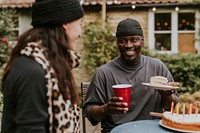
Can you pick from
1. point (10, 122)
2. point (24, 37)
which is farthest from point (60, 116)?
point (24, 37)

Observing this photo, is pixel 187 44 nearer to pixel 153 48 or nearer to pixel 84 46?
pixel 153 48

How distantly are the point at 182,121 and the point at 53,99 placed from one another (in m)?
1.36

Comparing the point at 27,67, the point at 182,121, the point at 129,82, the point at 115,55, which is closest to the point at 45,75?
the point at 27,67

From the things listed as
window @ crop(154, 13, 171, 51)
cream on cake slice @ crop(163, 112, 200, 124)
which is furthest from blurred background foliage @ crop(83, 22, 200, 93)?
cream on cake slice @ crop(163, 112, 200, 124)

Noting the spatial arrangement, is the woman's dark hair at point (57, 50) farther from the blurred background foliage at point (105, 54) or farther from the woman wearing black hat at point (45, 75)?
the blurred background foliage at point (105, 54)

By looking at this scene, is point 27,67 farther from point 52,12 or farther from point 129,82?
point 129,82

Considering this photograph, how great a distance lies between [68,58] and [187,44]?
29.6ft

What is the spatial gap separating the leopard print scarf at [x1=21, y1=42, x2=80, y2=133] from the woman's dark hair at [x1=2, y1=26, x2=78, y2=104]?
0.03m

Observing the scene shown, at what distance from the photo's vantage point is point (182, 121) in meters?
2.77

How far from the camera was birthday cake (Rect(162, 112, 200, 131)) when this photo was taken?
2699 mm

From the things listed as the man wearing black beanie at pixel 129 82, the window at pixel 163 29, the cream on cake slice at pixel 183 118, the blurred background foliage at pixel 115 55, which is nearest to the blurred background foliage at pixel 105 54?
the blurred background foliage at pixel 115 55

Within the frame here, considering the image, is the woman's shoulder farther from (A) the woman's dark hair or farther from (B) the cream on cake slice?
(B) the cream on cake slice

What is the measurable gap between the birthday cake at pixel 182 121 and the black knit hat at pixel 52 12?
4.32ft

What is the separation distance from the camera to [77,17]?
1864 mm
